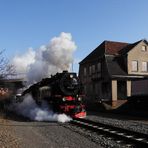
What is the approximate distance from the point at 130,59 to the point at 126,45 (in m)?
5.13

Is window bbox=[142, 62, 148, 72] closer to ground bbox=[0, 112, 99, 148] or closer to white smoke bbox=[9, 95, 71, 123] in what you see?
white smoke bbox=[9, 95, 71, 123]

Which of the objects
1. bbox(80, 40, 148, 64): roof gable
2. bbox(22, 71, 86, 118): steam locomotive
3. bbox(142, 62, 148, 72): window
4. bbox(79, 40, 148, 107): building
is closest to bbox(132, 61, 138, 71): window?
bbox(79, 40, 148, 107): building

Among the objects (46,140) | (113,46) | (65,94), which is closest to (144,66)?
(113,46)

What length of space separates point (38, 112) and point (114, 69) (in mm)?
27754

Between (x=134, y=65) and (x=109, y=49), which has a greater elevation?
(x=109, y=49)

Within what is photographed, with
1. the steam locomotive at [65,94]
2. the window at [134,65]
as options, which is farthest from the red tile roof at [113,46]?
the steam locomotive at [65,94]

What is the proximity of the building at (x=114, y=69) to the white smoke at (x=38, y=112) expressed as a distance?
66.6ft

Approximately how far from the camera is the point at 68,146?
11.8 meters

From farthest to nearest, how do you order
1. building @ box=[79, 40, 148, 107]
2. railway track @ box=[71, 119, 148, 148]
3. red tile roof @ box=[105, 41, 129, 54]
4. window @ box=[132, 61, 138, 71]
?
red tile roof @ box=[105, 41, 129, 54] < window @ box=[132, 61, 138, 71] < building @ box=[79, 40, 148, 107] < railway track @ box=[71, 119, 148, 148]

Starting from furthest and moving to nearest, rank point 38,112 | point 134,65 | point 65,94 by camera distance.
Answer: point 134,65, point 38,112, point 65,94

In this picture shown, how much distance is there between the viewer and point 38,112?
22188 mm

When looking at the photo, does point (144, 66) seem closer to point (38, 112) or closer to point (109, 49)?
point (109, 49)

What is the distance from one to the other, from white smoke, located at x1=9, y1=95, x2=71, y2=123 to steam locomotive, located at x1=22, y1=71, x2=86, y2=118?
16.0 inches

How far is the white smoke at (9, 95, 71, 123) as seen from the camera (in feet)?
68.0
